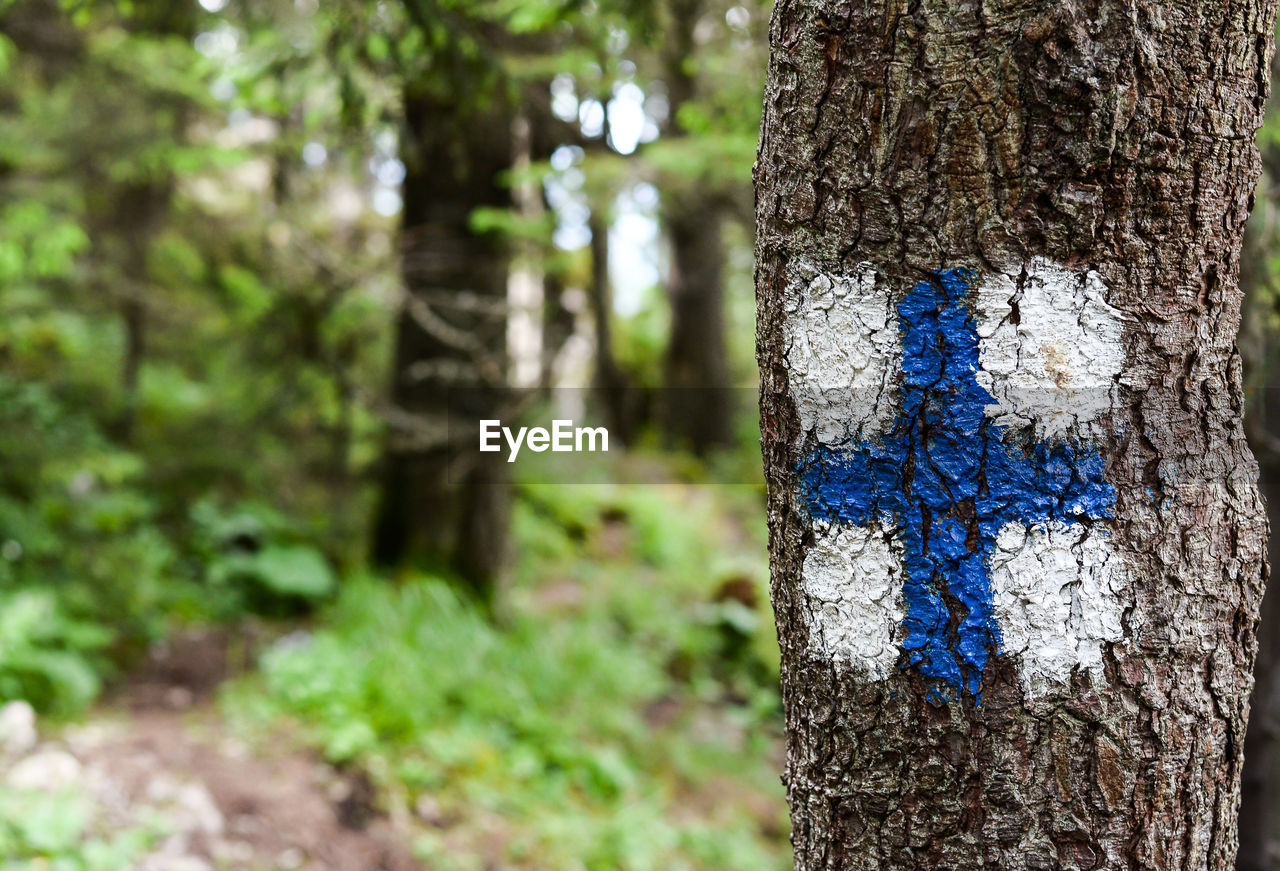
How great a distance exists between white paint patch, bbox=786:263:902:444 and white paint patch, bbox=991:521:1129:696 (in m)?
0.22

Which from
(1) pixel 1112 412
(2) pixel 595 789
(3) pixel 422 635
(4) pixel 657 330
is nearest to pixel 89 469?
(3) pixel 422 635

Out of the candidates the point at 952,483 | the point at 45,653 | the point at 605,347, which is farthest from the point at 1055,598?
the point at 605,347

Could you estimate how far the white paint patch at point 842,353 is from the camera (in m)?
1.06

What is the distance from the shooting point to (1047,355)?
1025mm

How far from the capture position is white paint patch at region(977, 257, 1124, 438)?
1021 mm

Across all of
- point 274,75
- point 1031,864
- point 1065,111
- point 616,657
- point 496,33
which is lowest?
point 616,657

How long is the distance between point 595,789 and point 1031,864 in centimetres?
390

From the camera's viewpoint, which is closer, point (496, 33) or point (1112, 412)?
point (1112, 412)

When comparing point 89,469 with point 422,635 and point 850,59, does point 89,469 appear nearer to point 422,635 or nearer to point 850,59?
point 422,635

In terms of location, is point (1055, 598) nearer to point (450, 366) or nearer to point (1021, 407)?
point (1021, 407)

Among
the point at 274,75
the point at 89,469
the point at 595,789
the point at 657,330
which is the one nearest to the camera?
the point at 274,75

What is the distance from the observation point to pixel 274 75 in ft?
12.7

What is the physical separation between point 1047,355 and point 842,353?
0.23 metres

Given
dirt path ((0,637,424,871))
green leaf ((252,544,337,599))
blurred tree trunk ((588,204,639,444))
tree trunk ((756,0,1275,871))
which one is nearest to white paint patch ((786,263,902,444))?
tree trunk ((756,0,1275,871))
